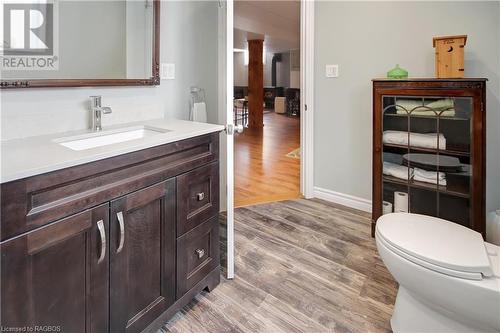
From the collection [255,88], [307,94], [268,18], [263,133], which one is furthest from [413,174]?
[255,88]

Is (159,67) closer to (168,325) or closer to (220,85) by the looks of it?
(220,85)

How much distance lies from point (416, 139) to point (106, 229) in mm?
1933

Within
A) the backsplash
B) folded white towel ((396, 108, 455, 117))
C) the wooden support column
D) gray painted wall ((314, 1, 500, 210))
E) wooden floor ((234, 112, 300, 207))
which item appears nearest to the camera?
the backsplash

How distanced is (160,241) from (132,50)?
106cm

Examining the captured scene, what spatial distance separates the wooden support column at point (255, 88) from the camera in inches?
336

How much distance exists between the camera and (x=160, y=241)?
4.23ft

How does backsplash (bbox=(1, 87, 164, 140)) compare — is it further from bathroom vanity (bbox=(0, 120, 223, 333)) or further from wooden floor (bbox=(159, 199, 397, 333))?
wooden floor (bbox=(159, 199, 397, 333))

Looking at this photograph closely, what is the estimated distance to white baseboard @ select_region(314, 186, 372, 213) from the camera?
279 centimetres

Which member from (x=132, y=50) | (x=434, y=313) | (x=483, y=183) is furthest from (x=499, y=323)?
(x=132, y=50)

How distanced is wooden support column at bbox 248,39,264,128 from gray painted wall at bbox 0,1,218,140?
6.54 m

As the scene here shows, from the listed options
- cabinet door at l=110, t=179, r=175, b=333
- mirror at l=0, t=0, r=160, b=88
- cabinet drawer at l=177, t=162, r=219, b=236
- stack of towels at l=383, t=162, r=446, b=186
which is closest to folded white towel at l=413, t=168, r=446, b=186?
stack of towels at l=383, t=162, r=446, b=186

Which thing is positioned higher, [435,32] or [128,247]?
[435,32]

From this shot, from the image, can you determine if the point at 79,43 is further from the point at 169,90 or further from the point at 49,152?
the point at 49,152

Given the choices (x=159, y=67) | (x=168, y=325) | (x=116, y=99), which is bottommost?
(x=168, y=325)
